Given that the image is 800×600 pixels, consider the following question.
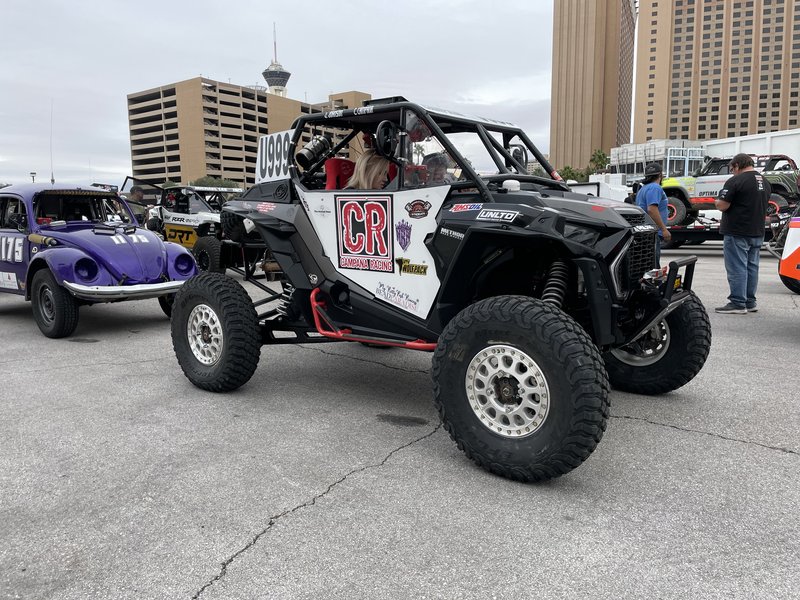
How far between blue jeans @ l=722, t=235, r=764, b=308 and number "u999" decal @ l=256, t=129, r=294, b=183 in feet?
18.6

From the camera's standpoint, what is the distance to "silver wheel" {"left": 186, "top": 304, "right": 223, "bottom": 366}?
15.1 ft

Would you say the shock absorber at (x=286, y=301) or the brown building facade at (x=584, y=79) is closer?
the shock absorber at (x=286, y=301)

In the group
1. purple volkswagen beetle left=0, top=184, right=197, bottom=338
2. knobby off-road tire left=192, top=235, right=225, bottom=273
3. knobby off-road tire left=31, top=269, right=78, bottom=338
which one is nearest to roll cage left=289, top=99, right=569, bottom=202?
purple volkswagen beetle left=0, top=184, right=197, bottom=338

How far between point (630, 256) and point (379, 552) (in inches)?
87.1

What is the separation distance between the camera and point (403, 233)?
3.89m

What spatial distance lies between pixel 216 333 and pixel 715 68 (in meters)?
164

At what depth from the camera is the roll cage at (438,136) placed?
12.5 ft

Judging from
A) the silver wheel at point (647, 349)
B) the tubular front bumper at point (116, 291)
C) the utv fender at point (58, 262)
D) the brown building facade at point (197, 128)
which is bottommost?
the silver wheel at point (647, 349)

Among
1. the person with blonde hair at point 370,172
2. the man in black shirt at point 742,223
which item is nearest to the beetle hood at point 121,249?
the person with blonde hair at point 370,172

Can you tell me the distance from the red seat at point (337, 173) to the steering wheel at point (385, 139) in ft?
2.58

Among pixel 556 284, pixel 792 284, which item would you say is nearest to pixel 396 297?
pixel 556 284

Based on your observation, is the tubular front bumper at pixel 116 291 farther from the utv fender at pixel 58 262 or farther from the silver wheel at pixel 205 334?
the silver wheel at pixel 205 334

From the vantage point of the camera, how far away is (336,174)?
452 centimetres

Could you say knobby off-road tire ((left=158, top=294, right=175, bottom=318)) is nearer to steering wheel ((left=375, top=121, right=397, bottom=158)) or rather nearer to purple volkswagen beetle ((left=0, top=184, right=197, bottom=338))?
purple volkswagen beetle ((left=0, top=184, right=197, bottom=338))
